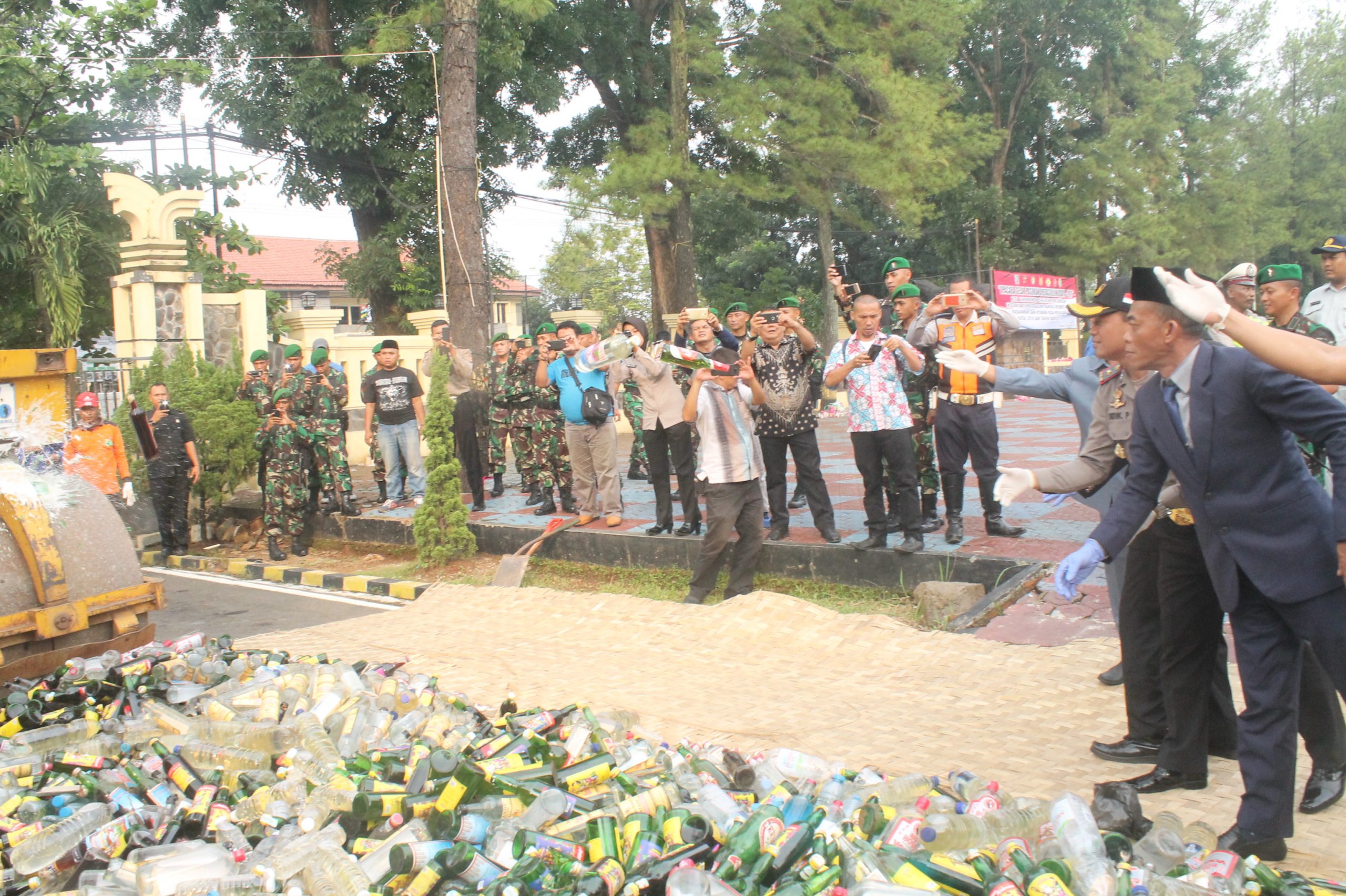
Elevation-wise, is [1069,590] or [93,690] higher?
[1069,590]

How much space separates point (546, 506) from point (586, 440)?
53.2 inches

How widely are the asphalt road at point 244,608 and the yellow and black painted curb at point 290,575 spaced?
176 millimetres

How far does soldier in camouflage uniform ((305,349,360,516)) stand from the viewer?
36.9 feet

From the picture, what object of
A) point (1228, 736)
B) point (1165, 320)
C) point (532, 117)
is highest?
point (532, 117)

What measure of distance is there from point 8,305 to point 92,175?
255cm

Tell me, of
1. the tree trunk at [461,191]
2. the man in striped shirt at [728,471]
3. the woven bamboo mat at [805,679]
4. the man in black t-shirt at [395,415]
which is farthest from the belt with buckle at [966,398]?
the tree trunk at [461,191]

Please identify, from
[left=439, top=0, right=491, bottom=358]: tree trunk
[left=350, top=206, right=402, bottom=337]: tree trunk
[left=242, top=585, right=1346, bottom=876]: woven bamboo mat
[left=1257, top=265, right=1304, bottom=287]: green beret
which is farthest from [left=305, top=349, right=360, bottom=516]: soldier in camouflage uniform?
[left=350, top=206, right=402, bottom=337]: tree trunk

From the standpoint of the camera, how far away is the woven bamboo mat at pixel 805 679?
4332mm

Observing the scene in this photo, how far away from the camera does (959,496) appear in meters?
7.93

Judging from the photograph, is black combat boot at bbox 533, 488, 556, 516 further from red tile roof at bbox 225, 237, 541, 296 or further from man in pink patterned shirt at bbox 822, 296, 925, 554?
red tile roof at bbox 225, 237, 541, 296

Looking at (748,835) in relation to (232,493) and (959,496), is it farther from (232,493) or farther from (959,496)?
(232,493)

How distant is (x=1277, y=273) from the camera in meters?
6.62

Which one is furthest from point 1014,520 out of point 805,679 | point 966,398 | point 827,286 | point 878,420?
point 827,286

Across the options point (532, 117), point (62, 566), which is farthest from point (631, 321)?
point (532, 117)
